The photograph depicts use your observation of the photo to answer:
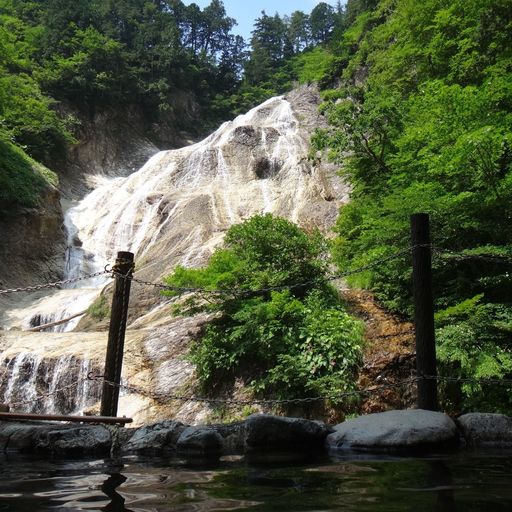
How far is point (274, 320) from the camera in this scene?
8.46 metres

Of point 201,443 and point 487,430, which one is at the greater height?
point 487,430

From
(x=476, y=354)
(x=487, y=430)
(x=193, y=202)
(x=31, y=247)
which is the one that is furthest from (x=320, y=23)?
(x=487, y=430)

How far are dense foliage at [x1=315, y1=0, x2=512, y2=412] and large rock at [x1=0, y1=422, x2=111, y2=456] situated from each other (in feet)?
15.3

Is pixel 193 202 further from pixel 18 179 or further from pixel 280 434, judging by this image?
pixel 280 434

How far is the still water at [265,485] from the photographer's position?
9.48ft

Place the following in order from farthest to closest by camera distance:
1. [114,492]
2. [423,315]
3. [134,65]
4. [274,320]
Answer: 1. [134,65]
2. [274,320]
3. [423,315]
4. [114,492]

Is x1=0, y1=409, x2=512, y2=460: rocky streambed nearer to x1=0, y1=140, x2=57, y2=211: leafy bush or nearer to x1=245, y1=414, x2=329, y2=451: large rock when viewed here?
x1=245, y1=414, x2=329, y2=451: large rock

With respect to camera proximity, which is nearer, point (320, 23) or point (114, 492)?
point (114, 492)

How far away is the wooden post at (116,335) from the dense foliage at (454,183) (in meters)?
4.37

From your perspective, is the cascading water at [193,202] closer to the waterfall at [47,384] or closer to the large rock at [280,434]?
the waterfall at [47,384]

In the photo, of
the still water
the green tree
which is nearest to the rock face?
the still water

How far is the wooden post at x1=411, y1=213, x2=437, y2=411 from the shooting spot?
5.48 meters

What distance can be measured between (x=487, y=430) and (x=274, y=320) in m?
3.98

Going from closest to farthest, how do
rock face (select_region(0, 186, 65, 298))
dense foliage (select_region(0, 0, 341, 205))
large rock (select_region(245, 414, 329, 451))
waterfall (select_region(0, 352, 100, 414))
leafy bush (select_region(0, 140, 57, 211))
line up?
large rock (select_region(245, 414, 329, 451))
waterfall (select_region(0, 352, 100, 414))
rock face (select_region(0, 186, 65, 298))
leafy bush (select_region(0, 140, 57, 211))
dense foliage (select_region(0, 0, 341, 205))
